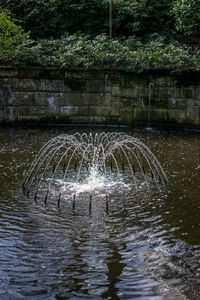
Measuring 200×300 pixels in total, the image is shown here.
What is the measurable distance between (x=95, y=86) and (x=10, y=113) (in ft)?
9.64

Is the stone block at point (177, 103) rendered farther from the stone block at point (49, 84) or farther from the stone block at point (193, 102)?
the stone block at point (49, 84)

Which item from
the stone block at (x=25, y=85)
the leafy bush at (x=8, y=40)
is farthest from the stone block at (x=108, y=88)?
the leafy bush at (x=8, y=40)

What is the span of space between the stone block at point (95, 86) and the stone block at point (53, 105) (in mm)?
1087

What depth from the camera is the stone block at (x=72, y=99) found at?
530 inches

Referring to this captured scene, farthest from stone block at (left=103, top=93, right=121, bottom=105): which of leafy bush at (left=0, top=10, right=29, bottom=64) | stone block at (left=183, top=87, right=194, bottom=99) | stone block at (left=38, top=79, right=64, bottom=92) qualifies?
leafy bush at (left=0, top=10, right=29, bottom=64)

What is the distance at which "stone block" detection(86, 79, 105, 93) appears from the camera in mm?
13399

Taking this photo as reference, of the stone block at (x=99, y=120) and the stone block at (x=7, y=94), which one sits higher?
the stone block at (x=7, y=94)

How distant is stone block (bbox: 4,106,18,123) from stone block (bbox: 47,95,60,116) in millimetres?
1083

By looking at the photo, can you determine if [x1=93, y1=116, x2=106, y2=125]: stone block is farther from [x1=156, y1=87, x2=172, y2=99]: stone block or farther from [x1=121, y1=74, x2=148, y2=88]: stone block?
[x1=156, y1=87, x2=172, y2=99]: stone block

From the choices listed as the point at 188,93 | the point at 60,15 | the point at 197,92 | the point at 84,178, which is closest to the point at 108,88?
the point at 188,93

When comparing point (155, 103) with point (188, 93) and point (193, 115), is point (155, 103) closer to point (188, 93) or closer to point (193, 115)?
point (188, 93)

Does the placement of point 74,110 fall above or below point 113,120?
above

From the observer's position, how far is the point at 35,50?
1393 cm

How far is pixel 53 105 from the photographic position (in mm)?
13477
